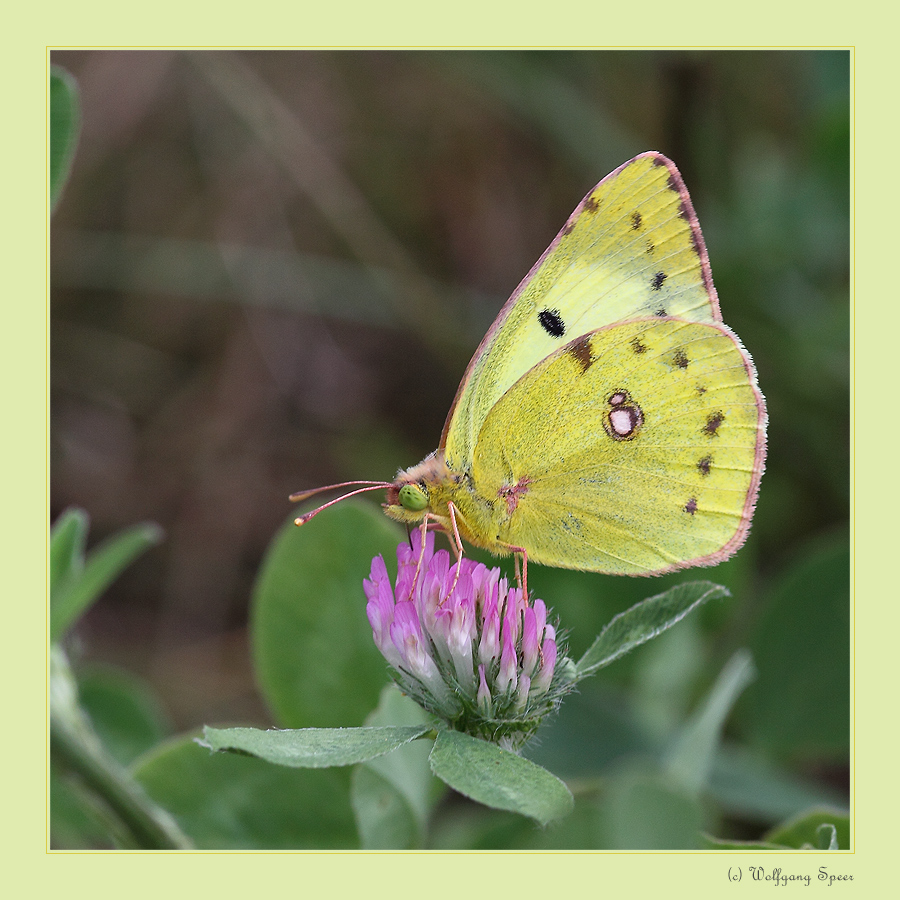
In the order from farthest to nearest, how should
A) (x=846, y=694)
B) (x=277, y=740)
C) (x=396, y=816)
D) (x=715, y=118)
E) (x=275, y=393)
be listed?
(x=275, y=393) → (x=715, y=118) → (x=846, y=694) → (x=396, y=816) → (x=277, y=740)

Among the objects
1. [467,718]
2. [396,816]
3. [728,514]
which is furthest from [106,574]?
[728,514]

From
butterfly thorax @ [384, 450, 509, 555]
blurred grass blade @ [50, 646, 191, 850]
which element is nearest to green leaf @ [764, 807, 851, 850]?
butterfly thorax @ [384, 450, 509, 555]

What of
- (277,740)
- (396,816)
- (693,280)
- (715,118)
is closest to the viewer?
(277,740)

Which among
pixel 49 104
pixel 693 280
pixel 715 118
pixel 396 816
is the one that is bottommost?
pixel 396 816

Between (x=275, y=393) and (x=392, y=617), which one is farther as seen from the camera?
(x=275, y=393)

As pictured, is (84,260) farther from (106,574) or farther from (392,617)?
(392,617)

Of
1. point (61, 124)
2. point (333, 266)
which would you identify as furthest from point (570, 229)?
point (333, 266)

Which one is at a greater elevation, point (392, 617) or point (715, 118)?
point (715, 118)

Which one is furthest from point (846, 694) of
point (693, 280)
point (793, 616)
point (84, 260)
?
point (84, 260)

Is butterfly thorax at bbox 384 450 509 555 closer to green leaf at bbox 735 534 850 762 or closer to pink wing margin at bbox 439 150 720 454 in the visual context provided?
pink wing margin at bbox 439 150 720 454
